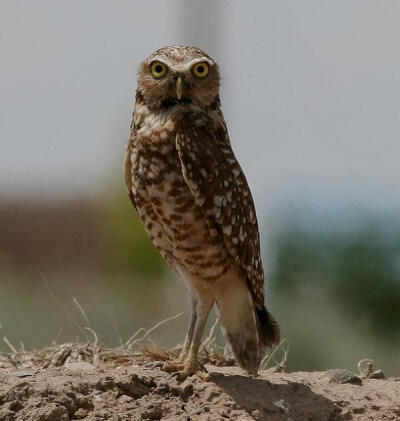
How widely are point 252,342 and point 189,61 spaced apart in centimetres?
181

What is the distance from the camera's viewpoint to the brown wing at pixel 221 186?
25.3ft

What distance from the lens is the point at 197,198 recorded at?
25.2 feet

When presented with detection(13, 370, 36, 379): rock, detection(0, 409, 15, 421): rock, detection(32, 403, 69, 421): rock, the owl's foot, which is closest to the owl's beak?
the owl's foot

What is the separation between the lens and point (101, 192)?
36.8 m

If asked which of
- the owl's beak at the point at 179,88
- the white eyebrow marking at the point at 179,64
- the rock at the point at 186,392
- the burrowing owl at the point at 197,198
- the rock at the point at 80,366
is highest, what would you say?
the white eyebrow marking at the point at 179,64

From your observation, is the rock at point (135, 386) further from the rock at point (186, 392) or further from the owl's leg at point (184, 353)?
the owl's leg at point (184, 353)

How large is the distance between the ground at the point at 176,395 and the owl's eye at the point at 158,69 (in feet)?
5.97

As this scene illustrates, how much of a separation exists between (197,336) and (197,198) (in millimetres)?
903

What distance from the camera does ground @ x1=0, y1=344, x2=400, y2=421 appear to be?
716 cm

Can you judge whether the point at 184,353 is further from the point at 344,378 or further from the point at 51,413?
the point at 51,413

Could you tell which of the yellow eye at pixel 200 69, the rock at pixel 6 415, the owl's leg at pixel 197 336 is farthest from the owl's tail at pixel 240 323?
the rock at pixel 6 415

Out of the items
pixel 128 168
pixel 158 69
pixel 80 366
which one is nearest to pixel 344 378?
pixel 80 366

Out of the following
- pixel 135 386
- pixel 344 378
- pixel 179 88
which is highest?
pixel 179 88

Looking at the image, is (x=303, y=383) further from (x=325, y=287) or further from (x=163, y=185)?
(x=325, y=287)
